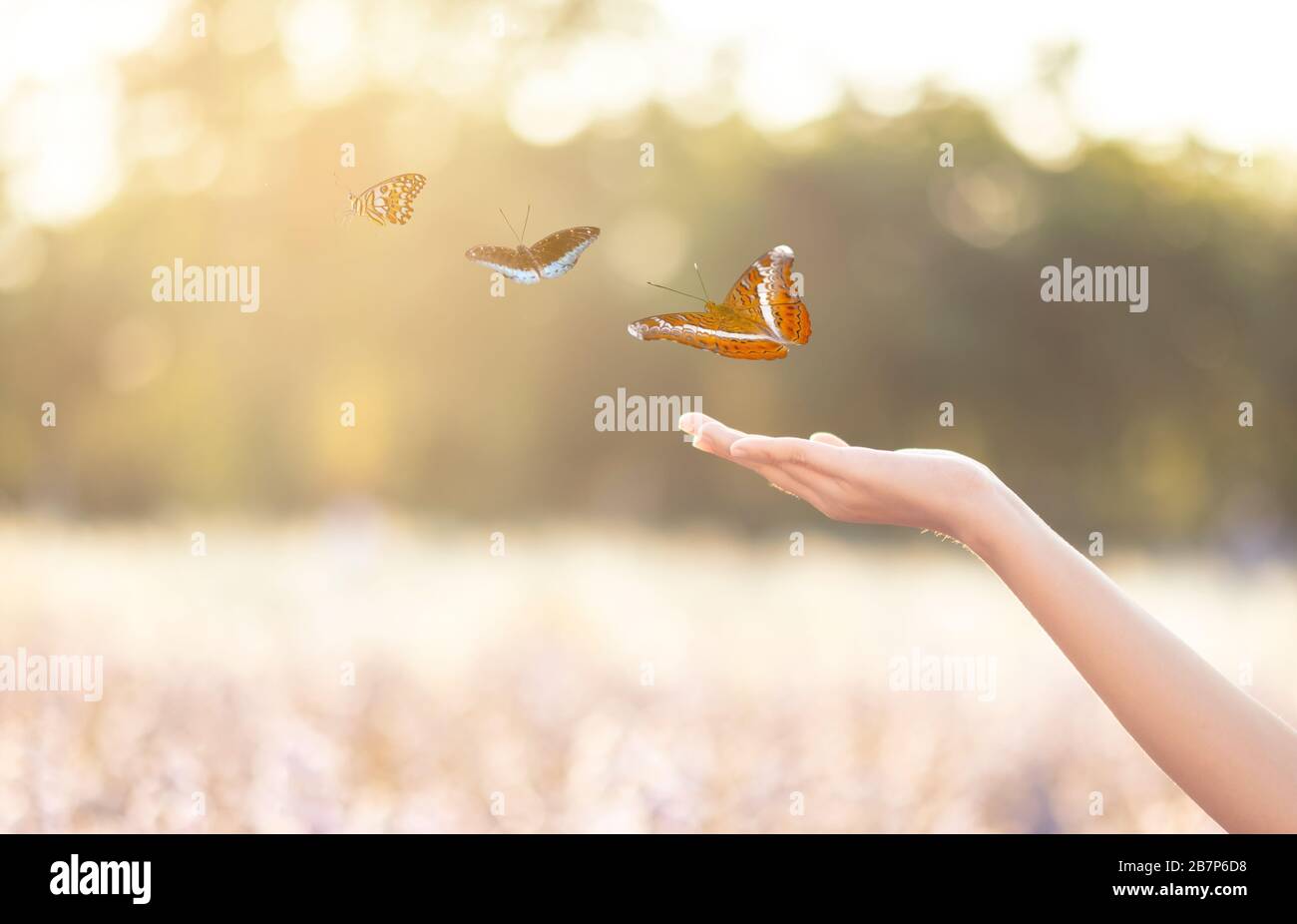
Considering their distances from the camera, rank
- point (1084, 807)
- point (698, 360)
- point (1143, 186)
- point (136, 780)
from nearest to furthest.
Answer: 1. point (136, 780)
2. point (1084, 807)
3. point (698, 360)
4. point (1143, 186)

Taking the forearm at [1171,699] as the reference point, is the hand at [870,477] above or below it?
above

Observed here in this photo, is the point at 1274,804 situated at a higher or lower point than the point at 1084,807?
higher

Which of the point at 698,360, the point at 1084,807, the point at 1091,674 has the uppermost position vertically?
the point at 698,360

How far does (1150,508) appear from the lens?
19.4 ft

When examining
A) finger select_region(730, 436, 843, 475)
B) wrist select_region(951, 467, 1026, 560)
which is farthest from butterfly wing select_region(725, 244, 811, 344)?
wrist select_region(951, 467, 1026, 560)

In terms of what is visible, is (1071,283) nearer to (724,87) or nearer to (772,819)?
(724,87)

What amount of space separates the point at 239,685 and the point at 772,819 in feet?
7.03

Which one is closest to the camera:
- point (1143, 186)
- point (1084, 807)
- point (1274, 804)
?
point (1274, 804)

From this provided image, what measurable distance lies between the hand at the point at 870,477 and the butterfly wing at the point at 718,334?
0.59 meters

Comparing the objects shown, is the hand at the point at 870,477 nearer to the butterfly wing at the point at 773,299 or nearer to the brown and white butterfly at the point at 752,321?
the brown and white butterfly at the point at 752,321

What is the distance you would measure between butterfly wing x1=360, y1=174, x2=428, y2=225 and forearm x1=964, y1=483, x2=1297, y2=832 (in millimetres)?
2689

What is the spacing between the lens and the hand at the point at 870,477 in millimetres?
1480

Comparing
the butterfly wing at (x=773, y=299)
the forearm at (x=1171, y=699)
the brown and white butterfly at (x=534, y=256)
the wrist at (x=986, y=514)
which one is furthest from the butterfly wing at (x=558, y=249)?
the forearm at (x=1171, y=699)

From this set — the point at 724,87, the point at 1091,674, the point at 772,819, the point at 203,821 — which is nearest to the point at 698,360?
the point at 724,87
